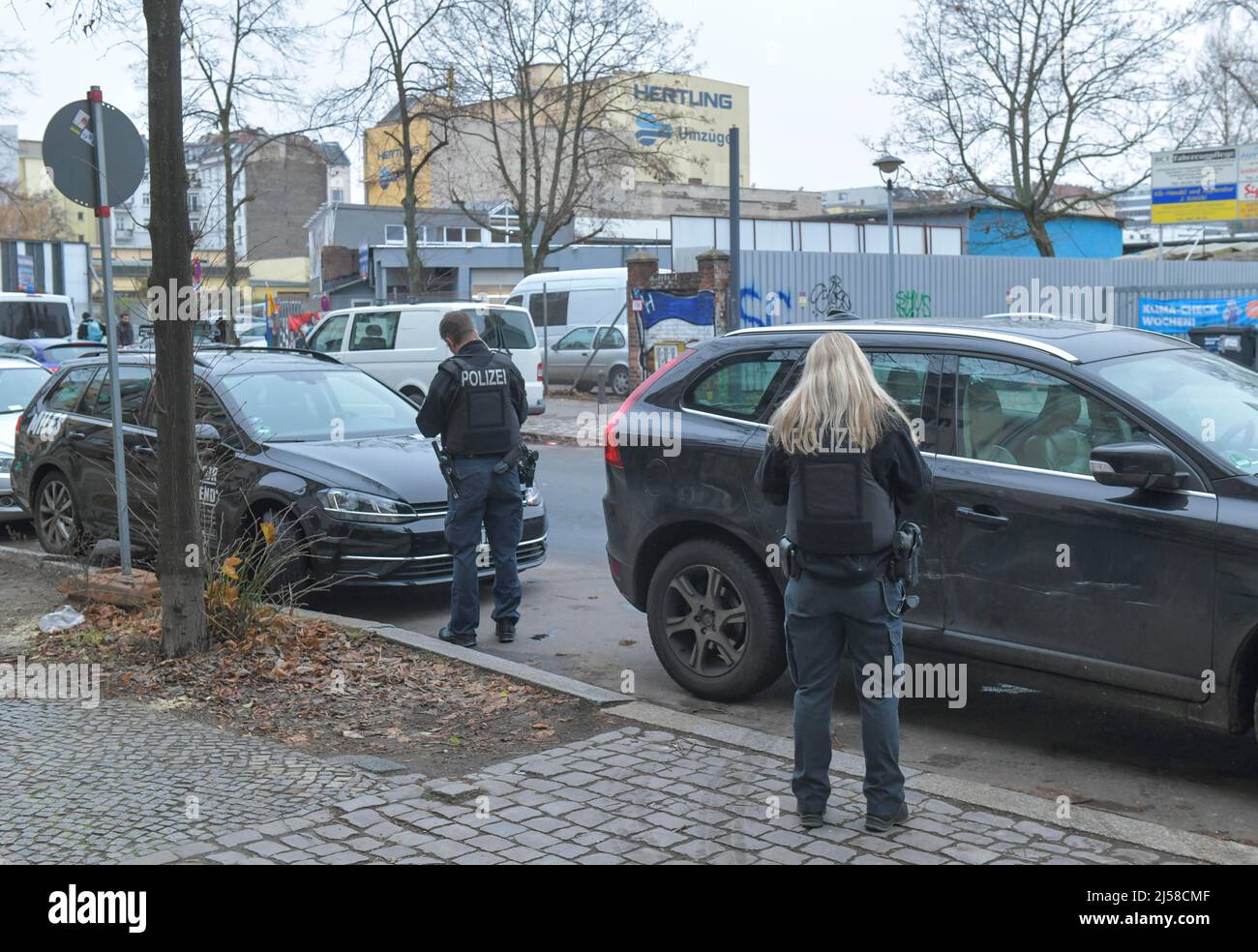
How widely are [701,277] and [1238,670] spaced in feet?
60.6

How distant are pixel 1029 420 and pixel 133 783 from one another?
3866mm

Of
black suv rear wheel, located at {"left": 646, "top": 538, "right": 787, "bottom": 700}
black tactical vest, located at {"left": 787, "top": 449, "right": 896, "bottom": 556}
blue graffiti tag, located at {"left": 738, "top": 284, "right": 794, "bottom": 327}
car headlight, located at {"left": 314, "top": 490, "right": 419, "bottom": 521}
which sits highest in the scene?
blue graffiti tag, located at {"left": 738, "top": 284, "right": 794, "bottom": 327}

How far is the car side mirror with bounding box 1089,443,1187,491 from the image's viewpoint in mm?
5020

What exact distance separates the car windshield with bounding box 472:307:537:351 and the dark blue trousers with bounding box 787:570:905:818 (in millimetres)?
16238

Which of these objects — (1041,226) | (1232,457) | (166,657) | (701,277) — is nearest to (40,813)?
(166,657)

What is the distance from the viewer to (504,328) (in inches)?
856

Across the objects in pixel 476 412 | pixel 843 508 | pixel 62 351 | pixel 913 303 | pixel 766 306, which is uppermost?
pixel 913 303

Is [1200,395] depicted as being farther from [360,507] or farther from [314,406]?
[314,406]

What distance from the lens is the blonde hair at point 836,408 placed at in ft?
15.0

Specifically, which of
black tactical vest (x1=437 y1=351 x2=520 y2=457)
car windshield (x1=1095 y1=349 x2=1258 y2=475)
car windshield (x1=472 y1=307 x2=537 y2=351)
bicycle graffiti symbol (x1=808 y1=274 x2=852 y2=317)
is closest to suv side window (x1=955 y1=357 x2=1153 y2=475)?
car windshield (x1=1095 y1=349 x2=1258 y2=475)

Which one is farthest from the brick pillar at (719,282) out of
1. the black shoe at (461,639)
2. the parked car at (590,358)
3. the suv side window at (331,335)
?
the black shoe at (461,639)

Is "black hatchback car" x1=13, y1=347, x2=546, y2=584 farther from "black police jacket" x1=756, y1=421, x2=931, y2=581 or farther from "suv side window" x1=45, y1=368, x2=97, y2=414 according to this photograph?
"black police jacket" x1=756, y1=421, x2=931, y2=581

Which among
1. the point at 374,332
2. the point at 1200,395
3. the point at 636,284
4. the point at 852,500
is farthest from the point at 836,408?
the point at 636,284

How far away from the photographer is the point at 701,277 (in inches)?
902
